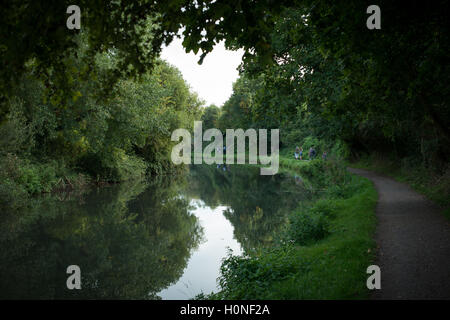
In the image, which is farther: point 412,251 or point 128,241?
point 128,241

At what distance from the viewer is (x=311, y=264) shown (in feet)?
21.7

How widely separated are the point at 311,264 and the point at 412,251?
2083 mm

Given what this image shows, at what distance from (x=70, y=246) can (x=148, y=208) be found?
639 cm

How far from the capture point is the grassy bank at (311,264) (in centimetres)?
538

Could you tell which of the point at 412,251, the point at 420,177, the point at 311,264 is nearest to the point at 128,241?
the point at 311,264

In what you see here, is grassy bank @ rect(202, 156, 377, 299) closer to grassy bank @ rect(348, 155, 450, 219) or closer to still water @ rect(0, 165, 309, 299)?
still water @ rect(0, 165, 309, 299)

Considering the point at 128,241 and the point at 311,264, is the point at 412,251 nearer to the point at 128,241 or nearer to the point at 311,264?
the point at 311,264

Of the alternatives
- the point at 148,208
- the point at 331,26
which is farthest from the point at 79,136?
the point at 331,26

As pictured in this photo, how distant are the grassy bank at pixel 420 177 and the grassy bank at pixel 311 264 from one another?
117 inches

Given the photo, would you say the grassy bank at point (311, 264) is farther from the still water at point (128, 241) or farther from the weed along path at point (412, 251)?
the still water at point (128, 241)

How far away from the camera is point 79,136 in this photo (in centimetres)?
2019

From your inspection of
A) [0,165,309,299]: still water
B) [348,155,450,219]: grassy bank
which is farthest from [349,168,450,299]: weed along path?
[0,165,309,299]: still water

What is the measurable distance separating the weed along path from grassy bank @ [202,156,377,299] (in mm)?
308

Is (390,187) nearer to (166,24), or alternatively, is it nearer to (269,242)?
(269,242)
